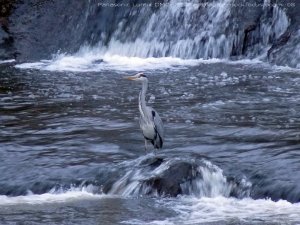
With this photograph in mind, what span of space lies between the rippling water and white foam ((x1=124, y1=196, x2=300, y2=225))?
0.03 feet

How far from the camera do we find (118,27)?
65.5 feet

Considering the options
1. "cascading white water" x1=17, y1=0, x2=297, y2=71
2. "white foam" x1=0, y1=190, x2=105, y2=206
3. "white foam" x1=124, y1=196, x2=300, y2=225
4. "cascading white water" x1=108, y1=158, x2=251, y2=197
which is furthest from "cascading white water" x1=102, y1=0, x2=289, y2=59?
"white foam" x1=124, y1=196, x2=300, y2=225

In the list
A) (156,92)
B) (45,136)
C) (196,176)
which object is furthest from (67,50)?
(196,176)

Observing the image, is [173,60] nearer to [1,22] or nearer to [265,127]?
[1,22]

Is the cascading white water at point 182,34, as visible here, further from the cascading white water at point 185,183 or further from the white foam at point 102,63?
the cascading white water at point 185,183

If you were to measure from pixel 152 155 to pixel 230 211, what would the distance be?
65.8 inches

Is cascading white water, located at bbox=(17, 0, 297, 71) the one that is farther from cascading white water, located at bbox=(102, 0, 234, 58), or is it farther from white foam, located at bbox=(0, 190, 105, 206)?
white foam, located at bbox=(0, 190, 105, 206)

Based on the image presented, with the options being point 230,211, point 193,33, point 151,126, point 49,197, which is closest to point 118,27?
point 193,33

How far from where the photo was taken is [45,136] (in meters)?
11.9

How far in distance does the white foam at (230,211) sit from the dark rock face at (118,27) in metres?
8.37

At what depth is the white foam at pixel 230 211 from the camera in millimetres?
8516

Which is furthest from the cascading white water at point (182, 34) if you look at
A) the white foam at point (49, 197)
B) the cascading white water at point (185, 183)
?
the white foam at point (49, 197)

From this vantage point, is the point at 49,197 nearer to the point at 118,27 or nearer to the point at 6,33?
the point at 118,27

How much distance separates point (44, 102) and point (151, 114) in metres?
4.27
